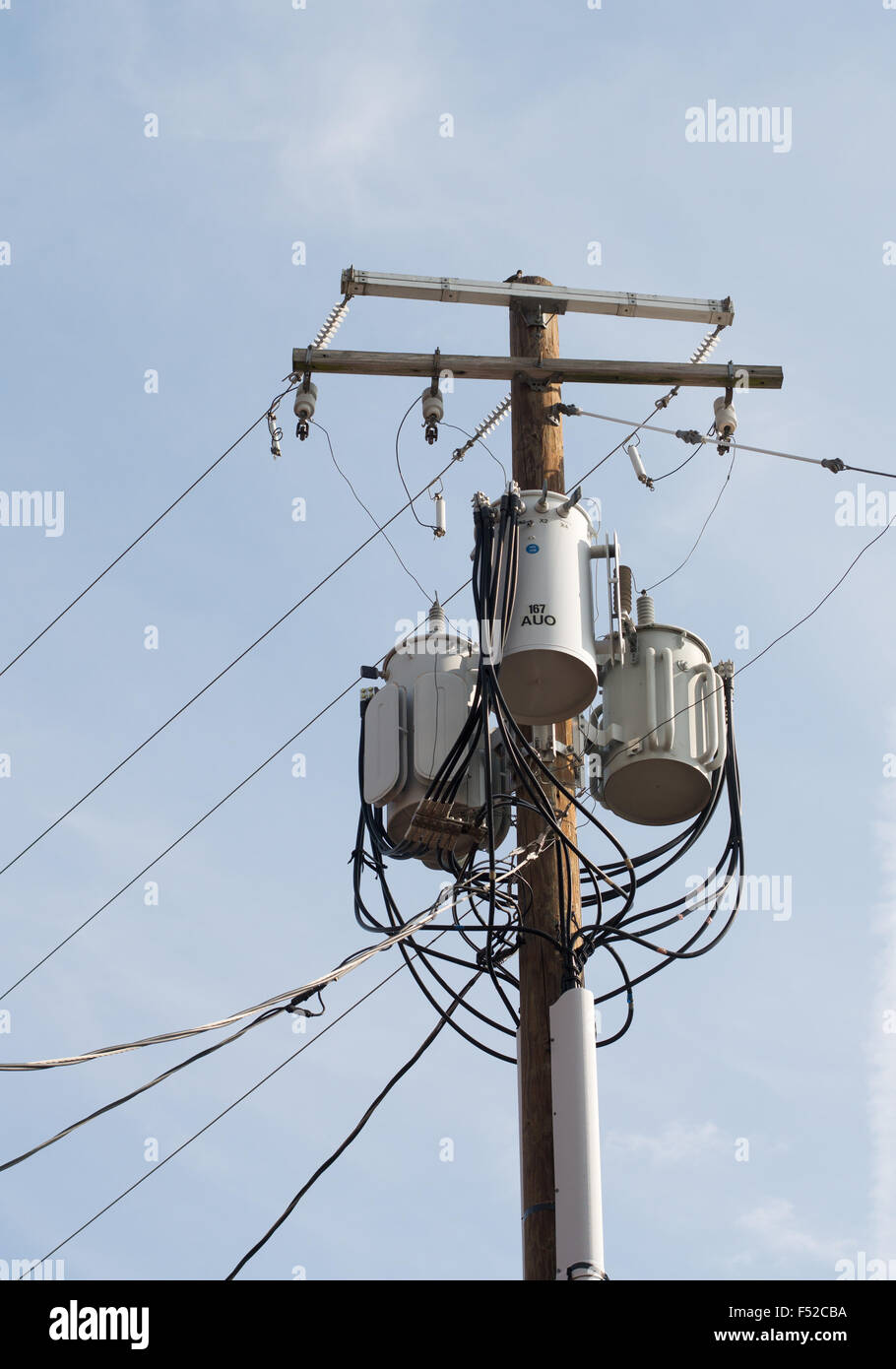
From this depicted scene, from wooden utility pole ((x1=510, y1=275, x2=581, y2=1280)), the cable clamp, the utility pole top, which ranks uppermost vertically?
the utility pole top

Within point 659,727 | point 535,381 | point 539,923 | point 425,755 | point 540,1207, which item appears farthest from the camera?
point 535,381

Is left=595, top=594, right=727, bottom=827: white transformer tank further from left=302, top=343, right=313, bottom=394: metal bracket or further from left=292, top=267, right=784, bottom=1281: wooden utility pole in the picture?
left=302, top=343, right=313, bottom=394: metal bracket

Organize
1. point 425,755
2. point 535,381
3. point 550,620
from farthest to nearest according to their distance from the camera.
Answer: point 535,381
point 425,755
point 550,620

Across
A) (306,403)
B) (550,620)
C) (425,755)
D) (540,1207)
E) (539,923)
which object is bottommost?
(540,1207)

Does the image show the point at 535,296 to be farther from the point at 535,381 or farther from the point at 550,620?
the point at 550,620

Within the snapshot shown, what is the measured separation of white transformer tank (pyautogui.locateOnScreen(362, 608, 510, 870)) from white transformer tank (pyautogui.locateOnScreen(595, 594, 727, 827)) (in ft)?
2.32

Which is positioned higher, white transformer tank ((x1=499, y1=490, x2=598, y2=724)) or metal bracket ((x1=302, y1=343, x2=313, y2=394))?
metal bracket ((x1=302, y1=343, x2=313, y2=394))

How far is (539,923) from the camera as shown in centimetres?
1077

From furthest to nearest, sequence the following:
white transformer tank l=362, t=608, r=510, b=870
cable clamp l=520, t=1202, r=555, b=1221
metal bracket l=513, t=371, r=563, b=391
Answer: metal bracket l=513, t=371, r=563, b=391
white transformer tank l=362, t=608, r=510, b=870
cable clamp l=520, t=1202, r=555, b=1221

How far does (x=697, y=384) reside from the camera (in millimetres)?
12469

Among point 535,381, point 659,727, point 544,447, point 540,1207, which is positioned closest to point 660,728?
point 659,727

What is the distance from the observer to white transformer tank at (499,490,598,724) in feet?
36.2

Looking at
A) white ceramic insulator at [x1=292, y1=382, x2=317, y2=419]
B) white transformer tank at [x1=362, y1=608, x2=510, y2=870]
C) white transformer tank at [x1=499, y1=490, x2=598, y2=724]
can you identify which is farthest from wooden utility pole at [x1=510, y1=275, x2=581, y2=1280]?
white ceramic insulator at [x1=292, y1=382, x2=317, y2=419]
